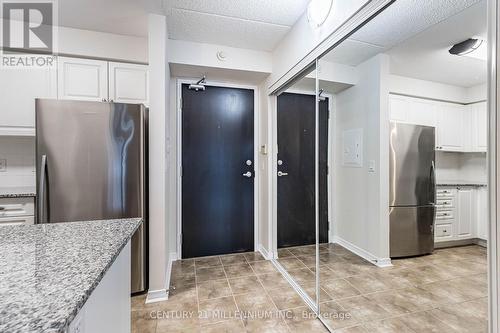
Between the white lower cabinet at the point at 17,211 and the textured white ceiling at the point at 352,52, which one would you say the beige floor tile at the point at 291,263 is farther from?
the white lower cabinet at the point at 17,211

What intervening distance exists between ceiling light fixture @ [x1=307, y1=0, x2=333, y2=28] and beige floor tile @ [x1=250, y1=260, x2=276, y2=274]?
2353mm

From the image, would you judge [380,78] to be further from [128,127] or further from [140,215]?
[140,215]

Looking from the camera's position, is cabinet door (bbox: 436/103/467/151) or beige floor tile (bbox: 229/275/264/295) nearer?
cabinet door (bbox: 436/103/467/151)

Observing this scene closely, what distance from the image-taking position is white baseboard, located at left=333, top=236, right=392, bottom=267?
153cm

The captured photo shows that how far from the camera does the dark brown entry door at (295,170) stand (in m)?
2.62

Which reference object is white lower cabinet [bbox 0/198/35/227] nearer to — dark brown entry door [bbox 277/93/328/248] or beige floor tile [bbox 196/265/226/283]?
beige floor tile [bbox 196/265/226/283]

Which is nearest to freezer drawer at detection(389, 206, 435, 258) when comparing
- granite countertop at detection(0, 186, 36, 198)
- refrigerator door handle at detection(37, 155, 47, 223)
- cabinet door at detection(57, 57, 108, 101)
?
refrigerator door handle at detection(37, 155, 47, 223)

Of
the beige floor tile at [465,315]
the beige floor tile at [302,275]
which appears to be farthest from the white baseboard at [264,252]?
the beige floor tile at [465,315]

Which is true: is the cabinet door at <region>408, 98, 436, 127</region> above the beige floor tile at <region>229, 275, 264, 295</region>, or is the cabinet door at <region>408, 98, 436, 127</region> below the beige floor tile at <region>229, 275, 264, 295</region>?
above

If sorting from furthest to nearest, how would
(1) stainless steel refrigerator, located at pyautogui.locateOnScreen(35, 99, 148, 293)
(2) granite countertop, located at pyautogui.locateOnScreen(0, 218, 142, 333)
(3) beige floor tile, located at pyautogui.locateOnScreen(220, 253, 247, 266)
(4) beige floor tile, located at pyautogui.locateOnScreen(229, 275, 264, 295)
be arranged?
1. (3) beige floor tile, located at pyautogui.locateOnScreen(220, 253, 247, 266)
2. (4) beige floor tile, located at pyautogui.locateOnScreen(229, 275, 264, 295)
3. (1) stainless steel refrigerator, located at pyautogui.locateOnScreen(35, 99, 148, 293)
4. (2) granite countertop, located at pyautogui.locateOnScreen(0, 218, 142, 333)

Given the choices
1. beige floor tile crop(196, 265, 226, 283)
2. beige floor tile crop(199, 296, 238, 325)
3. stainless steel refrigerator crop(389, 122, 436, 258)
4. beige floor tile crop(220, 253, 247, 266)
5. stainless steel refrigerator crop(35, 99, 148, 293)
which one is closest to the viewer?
stainless steel refrigerator crop(389, 122, 436, 258)

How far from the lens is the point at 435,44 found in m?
1.17

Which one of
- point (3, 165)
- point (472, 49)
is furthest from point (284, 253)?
point (3, 165)

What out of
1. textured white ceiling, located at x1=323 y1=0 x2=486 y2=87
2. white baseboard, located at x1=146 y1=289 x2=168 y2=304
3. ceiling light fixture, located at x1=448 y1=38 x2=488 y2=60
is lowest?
white baseboard, located at x1=146 y1=289 x2=168 y2=304
